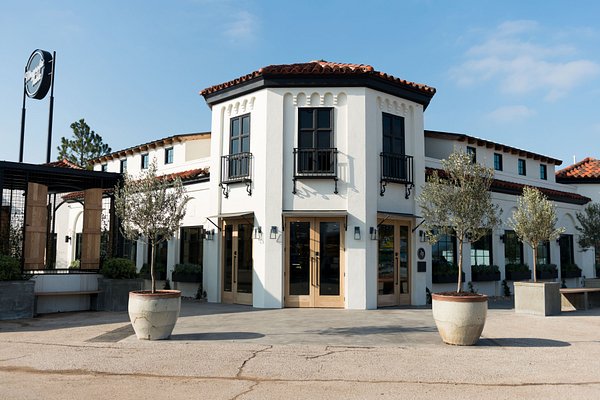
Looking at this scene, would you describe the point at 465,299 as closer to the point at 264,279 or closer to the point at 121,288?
the point at 264,279

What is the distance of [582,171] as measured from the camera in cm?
2602

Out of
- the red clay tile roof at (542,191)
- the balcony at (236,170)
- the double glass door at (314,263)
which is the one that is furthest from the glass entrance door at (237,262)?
the red clay tile roof at (542,191)

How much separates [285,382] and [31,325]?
7.60 m

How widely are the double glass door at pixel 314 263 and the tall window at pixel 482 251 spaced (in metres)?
6.82

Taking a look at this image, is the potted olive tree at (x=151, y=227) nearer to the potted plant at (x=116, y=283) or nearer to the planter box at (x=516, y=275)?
the potted plant at (x=116, y=283)

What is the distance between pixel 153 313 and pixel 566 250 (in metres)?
20.8

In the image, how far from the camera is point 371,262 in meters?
14.9

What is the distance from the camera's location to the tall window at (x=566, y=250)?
76.8 ft

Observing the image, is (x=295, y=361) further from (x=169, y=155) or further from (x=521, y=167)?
(x=521, y=167)

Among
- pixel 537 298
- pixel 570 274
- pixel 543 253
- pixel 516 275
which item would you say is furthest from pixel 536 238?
pixel 570 274

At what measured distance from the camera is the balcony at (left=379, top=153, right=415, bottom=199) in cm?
1551

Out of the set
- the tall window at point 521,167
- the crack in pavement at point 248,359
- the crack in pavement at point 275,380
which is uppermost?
the tall window at point 521,167

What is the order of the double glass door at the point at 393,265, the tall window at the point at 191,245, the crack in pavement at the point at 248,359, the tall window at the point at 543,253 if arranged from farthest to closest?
the tall window at the point at 543,253
the tall window at the point at 191,245
the double glass door at the point at 393,265
the crack in pavement at the point at 248,359

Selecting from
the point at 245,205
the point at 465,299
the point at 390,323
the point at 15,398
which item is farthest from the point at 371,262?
the point at 15,398
